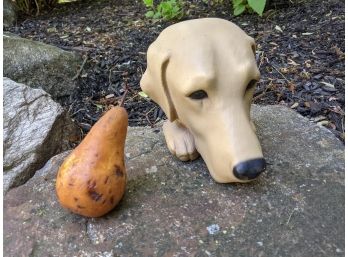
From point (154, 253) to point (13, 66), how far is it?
165cm

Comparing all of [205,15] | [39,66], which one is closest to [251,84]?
[39,66]

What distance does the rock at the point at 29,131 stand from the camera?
1771 millimetres

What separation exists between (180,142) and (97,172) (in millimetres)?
350

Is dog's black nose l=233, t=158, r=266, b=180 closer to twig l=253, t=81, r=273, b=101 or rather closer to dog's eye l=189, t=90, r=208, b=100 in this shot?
dog's eye l=189, t=90, r=208, b=100

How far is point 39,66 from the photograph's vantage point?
257cm

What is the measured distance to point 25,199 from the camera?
4.80ft

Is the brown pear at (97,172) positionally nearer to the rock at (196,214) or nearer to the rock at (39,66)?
the rock at (196,214)

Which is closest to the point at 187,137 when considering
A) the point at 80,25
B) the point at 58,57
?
the point at 58,57

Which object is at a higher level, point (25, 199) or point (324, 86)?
point (25, 199)

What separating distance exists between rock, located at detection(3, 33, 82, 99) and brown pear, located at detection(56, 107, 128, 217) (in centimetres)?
134

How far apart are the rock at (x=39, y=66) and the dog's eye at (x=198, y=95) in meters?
1.42

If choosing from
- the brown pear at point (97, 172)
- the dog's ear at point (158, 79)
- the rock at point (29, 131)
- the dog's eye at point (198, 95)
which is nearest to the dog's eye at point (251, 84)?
the dog's eye at point (198, 95)

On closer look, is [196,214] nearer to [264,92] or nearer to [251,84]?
[251,84]

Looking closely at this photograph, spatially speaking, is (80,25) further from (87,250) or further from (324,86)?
(87,250)
